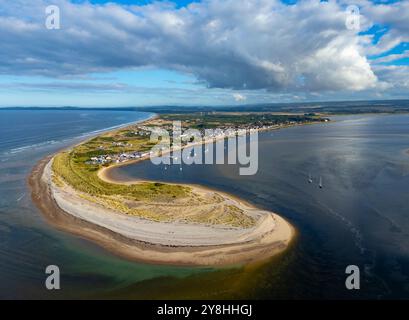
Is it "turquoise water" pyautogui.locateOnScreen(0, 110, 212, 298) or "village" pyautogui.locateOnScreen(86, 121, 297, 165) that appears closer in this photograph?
"turquoise water" pyautogui.locateOnScreen(0, 110, 212, 298)

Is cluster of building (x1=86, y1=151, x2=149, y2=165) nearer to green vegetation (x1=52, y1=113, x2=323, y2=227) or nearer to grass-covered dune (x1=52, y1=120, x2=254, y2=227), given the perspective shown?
green vegetation (x1=52, y1=113, x2=323, y2=227)

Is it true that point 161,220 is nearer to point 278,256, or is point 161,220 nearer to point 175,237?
point 175,237

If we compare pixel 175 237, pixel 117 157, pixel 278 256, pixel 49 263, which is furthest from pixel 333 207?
pixel 117 157

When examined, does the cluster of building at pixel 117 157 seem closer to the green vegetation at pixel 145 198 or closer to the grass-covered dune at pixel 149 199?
the green vegetation at pixel 145 198

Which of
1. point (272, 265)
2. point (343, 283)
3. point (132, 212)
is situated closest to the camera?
point (343, 283)

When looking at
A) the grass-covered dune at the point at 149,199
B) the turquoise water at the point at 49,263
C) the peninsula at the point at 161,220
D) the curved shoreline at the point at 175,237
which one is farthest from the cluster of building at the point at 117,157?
the curved shoreline at the point at 175,237

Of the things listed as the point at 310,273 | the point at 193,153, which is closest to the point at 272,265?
the point at 310,273

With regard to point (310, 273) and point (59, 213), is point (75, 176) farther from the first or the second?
point (310, 273)

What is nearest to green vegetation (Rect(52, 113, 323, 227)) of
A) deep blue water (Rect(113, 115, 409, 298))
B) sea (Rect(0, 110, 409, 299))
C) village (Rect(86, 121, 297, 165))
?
village (Rect(86, 121, 297, 165))
